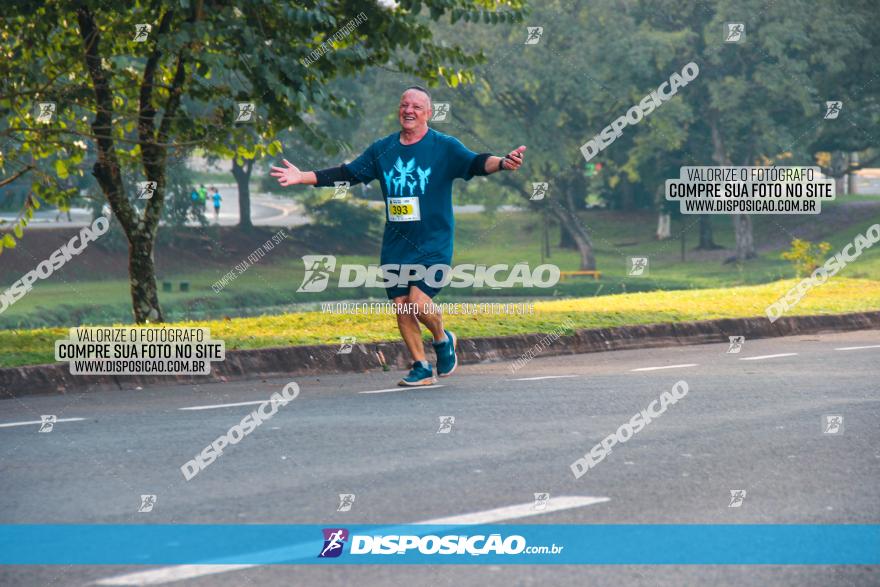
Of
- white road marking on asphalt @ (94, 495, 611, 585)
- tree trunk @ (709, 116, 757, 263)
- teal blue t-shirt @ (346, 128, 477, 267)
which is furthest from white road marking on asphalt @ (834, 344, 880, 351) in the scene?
tree trunk @ (709, 116, 757, 263)

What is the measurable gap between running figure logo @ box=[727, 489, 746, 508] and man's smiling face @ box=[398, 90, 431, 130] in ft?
16.8

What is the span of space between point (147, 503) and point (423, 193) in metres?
5.13

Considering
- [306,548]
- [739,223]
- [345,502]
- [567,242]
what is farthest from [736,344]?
[567,242]

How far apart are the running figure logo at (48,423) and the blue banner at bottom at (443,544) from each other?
2.84 meters

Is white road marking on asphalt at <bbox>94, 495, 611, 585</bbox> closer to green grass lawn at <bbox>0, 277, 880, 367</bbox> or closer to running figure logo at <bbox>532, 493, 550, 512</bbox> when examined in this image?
running figure logo at <bbox>532, 493, 550, 512</bbox>

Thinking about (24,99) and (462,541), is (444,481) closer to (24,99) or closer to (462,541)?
(462,541)

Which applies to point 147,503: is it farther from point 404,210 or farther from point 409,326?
point 409,326

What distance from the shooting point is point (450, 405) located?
9.45 m

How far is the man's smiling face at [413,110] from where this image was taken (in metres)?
10.7

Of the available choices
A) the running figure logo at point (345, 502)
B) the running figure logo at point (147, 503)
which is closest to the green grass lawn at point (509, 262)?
the running figure logo at point (147, 503)

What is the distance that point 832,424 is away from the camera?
8430 millimetres

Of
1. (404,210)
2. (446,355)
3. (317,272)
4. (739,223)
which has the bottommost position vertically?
(317,272)

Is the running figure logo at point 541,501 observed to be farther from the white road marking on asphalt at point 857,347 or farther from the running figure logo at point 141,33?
the running figure logo at point 141,33

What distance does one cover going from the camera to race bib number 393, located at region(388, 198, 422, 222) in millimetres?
10781
